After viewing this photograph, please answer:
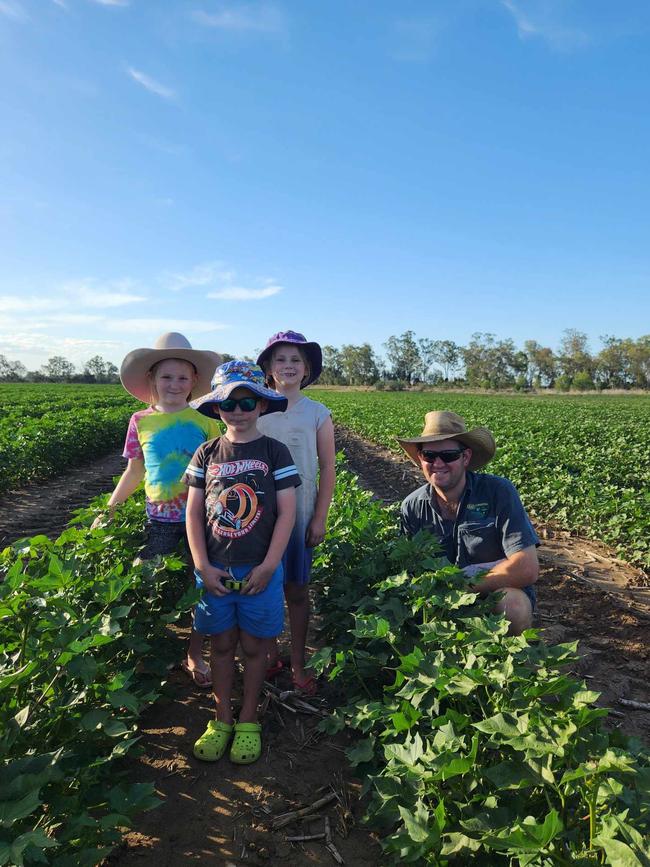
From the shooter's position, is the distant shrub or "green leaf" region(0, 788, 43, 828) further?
the distant shrub

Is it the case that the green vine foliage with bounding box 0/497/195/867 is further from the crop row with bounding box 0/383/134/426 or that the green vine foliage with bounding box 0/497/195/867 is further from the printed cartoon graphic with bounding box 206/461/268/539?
the crop row with bounding box 0/383/134/426

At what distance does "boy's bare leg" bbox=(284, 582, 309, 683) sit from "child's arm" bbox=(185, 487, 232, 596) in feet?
2.20

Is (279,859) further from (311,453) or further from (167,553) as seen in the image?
(311,453)

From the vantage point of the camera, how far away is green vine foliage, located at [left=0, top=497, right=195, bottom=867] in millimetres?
1492

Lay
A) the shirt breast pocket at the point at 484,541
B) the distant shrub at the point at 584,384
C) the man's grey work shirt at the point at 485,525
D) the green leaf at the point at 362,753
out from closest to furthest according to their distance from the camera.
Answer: the green leaf at the point at 362,753 < the man's grey work shirt at the point at 485,525 < the shirt breast pocket at the point at 484,541 < the distant shrub at the point at 584,384

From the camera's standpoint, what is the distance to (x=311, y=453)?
313cm

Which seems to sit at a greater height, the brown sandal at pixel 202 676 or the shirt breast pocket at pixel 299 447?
the shirt breast pocket at pixel 299 447

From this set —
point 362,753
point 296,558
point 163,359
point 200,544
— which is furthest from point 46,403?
point 362,753

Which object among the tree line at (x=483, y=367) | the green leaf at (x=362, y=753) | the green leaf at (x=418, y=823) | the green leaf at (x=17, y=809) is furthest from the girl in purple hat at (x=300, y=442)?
the tree line at (x=483, y=367)

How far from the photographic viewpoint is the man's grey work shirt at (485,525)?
9.97 feet

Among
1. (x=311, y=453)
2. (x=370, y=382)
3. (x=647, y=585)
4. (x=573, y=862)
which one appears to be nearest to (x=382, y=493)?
(x=647, y=585)

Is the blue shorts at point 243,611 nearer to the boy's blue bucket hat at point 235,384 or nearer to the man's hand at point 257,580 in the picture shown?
the man's hand at point 257,580

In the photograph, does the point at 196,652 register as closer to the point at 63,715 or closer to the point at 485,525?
the point at 63,715

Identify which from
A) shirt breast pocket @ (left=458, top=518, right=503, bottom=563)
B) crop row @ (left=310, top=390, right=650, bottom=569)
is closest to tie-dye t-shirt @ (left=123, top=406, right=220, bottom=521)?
shirt breast pocket @ (left=458, top=518, right=503, bottom=563)
